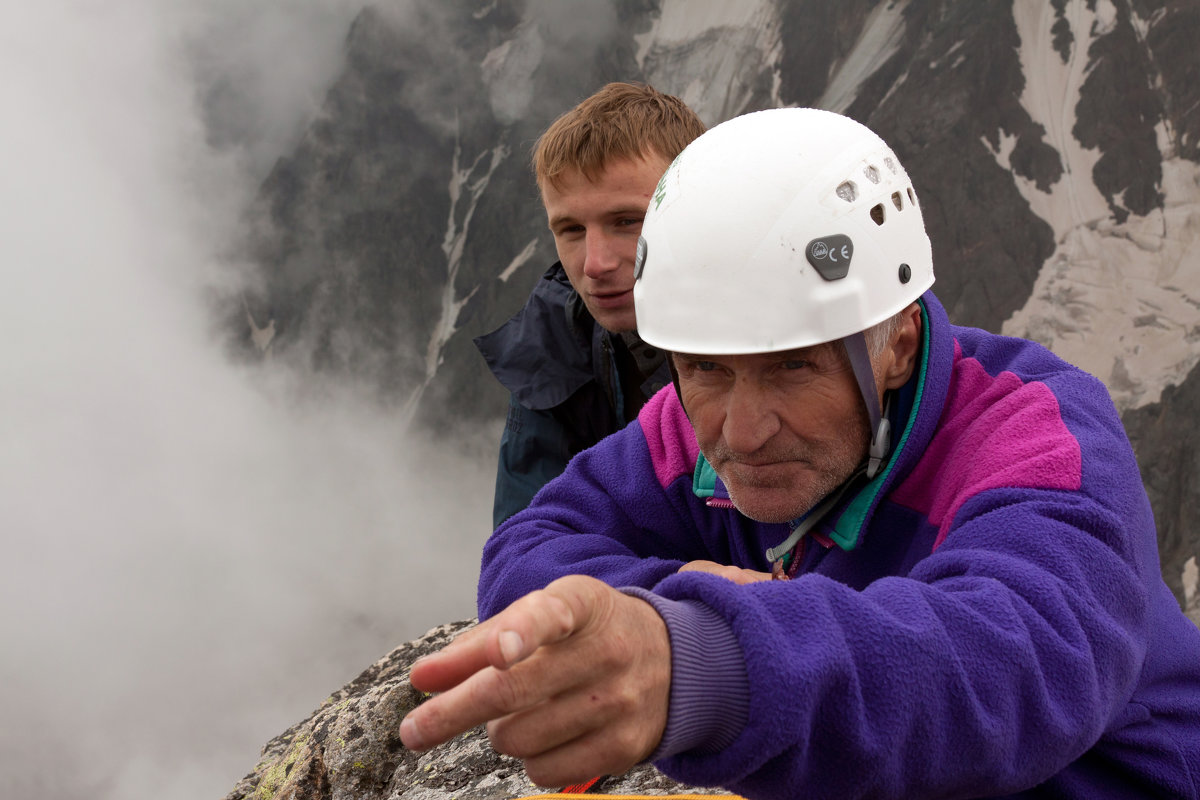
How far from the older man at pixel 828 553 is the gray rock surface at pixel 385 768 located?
45.9 inches

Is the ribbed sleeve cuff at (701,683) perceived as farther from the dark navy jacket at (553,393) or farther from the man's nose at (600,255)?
the dark navy jacket at (553,393)

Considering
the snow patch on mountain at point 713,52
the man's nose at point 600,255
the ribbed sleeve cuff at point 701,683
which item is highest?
the snow patch on mountain at point 713,52

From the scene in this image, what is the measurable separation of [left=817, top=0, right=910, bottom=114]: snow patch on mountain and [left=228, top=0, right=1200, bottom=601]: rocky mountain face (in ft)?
0.42

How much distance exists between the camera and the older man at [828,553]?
4.71 ft

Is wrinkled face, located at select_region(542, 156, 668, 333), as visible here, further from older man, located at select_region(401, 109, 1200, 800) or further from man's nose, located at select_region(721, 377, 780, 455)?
man's nose, located at select_region(721, 377, 780, 455)

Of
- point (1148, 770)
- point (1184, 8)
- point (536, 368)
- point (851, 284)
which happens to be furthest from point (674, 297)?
point (1184, 8)

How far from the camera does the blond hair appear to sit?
4730 mm

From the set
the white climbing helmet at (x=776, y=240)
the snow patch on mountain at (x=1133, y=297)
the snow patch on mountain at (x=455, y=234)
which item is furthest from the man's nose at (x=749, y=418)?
the snow patch on mountain at (x=455, y=234)

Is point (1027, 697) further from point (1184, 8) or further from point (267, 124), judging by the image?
point (267, 124)

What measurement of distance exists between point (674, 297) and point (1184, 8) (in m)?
50.4

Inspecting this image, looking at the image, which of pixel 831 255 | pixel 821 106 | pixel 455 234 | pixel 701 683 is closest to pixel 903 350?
pixel 831 255

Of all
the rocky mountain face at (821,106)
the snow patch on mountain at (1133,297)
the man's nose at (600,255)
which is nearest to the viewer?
the man's nose at (600,255)

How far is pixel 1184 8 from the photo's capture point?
41.1 m

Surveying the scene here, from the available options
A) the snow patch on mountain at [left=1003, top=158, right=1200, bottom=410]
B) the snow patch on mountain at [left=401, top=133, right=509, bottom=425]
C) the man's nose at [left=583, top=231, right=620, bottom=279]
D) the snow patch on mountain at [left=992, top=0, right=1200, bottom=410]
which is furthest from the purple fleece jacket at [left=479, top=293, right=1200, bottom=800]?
the snow patch on mountain at [left=401, top=133, right=509, bottom=425]
